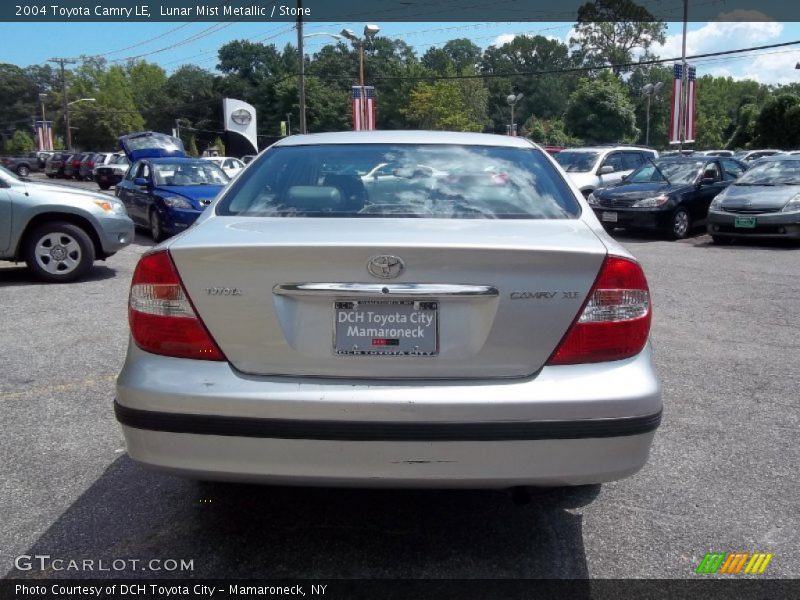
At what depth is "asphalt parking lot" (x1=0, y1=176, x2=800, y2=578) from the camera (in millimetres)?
2979

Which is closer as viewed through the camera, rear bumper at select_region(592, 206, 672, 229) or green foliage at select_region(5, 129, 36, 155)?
rear bumper at select_region(592, 206, 672, 229)

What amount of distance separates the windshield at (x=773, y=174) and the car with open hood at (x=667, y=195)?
0.78 m

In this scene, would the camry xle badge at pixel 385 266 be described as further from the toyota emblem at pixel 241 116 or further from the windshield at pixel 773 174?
the toyota emblem at pixel 241 116

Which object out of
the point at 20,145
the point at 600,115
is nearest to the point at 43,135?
the point at 20,145

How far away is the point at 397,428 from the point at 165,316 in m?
0.89

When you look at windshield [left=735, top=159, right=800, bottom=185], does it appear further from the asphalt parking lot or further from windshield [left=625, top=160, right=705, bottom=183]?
the asphalt parking lot

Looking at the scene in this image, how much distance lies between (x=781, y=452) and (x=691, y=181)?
11839mm

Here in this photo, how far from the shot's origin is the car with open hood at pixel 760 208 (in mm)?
12555

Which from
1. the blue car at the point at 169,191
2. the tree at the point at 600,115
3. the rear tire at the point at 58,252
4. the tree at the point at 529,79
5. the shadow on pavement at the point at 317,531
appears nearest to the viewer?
the shadow on pavement at the point at 317,531

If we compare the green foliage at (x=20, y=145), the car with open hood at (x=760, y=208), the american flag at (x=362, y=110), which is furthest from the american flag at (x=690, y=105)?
the green foliage at (x=20, y=145)

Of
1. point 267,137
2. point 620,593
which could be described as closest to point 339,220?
point 620,593

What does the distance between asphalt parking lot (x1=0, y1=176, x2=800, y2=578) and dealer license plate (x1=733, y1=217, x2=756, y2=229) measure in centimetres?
828

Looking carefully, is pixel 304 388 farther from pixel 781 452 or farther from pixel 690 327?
pixel 690 327

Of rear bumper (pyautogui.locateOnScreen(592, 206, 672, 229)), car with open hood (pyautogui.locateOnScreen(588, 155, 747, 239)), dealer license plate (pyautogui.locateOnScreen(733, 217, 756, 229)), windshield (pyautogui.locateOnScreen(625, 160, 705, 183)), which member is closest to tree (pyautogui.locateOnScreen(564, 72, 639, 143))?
car with open hood (pyautogui.locateOnScreen(588, 155, 747, 239))
